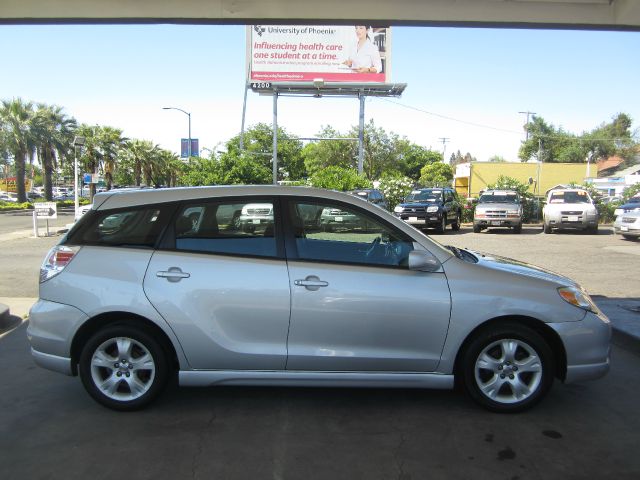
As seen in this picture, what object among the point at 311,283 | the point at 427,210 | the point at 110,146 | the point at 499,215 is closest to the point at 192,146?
the point at 110,146

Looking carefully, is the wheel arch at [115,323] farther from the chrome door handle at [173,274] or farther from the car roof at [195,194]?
the car roof at [195,194]

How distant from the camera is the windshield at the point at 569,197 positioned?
22.1 m

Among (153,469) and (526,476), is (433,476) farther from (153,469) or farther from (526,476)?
(153,469)

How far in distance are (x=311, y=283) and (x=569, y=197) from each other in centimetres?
2135

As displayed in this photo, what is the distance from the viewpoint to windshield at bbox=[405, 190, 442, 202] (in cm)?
2265

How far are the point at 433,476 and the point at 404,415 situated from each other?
0.87m

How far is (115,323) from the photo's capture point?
4.09 metres

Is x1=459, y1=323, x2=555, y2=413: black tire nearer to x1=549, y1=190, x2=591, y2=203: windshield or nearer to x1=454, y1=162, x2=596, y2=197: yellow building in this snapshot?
x1=549, y1=190, x2=591, y2=203: windshield

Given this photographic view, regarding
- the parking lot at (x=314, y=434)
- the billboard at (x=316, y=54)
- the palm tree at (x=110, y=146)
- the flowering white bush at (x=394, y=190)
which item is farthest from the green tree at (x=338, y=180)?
the palm tree at (x=110, y=146)

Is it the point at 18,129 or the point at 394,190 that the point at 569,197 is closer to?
the point at 394,190

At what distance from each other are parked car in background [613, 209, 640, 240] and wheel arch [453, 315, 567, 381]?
15.9 meters

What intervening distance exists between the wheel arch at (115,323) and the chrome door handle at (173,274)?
36 cm

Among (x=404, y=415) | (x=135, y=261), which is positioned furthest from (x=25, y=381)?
(x=404, y=415)

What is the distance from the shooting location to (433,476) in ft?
10.7
